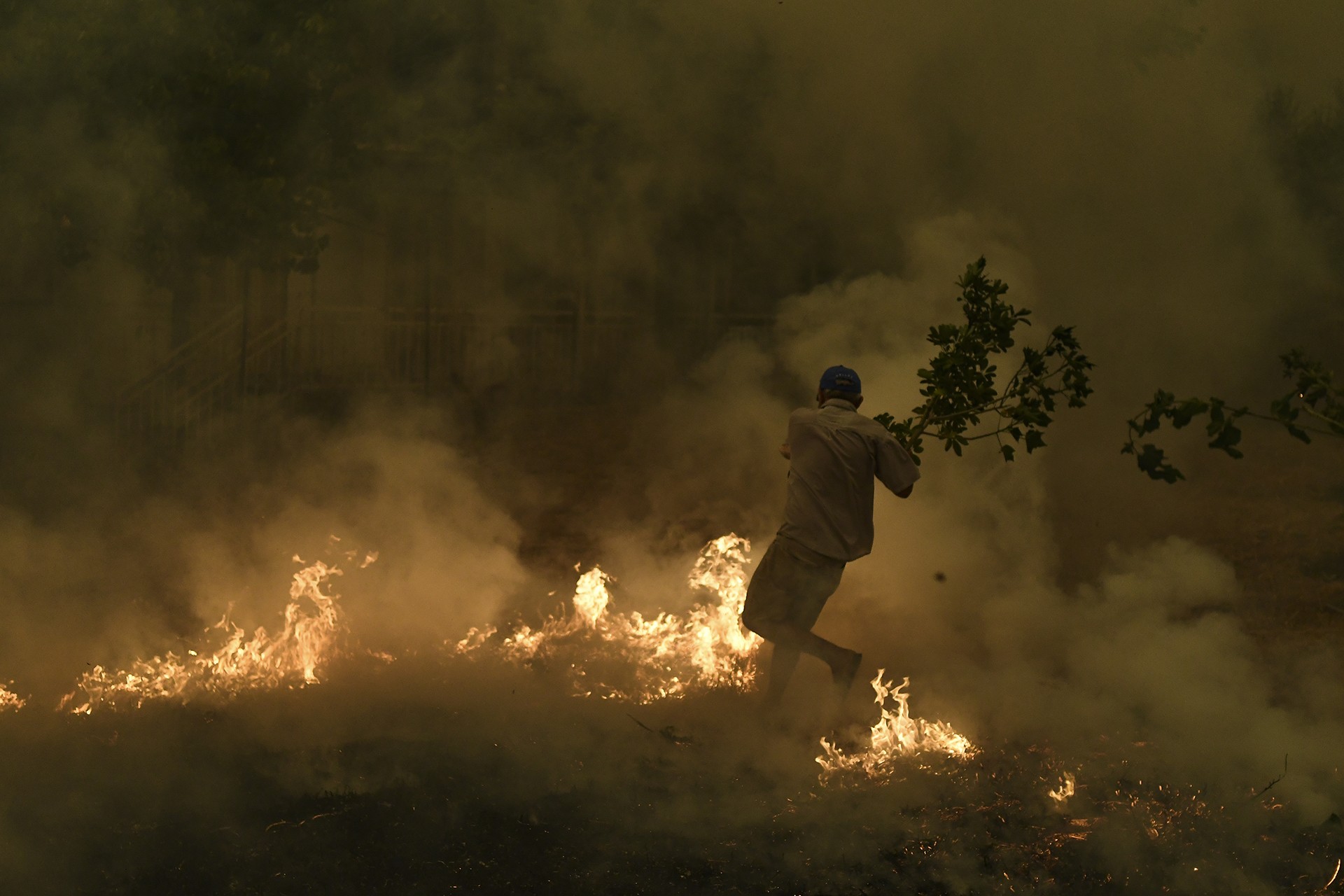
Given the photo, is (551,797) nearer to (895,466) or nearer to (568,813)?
(568,813)

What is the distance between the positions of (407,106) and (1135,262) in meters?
4.73

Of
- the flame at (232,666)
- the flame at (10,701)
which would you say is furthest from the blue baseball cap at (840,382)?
the flame at (10,701)

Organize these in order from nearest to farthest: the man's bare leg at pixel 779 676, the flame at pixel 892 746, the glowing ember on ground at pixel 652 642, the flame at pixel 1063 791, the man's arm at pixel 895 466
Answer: the flame at pixel 1063 791 → the flame at pixel 892 746 → the man's arm at pixel 895 466 → the man's bare leg at pixel 779 676 → the glowing ember on ground at pixel 652 642

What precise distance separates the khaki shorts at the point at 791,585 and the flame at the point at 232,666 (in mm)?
1903

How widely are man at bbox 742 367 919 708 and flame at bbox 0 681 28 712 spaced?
9.20 feet

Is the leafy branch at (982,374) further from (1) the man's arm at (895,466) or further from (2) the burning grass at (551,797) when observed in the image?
(2) the burning grass at (551,797)

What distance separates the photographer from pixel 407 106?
7.71 m

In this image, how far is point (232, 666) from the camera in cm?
480

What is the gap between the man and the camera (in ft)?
14.0

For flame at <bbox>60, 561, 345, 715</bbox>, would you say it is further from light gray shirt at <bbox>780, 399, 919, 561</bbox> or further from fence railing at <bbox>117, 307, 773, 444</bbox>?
fence railing at <bbox>117, 307, 773, 444</bbox>

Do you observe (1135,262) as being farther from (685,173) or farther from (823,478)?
(823,478)

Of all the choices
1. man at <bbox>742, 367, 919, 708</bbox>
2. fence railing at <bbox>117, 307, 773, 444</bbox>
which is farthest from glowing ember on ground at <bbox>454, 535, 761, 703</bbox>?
fence railing at <bbox>117, 307, 773, 444</bbox>

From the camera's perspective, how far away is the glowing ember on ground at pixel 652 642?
4.99 meters

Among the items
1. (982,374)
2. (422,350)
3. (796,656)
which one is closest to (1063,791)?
(796,656)
